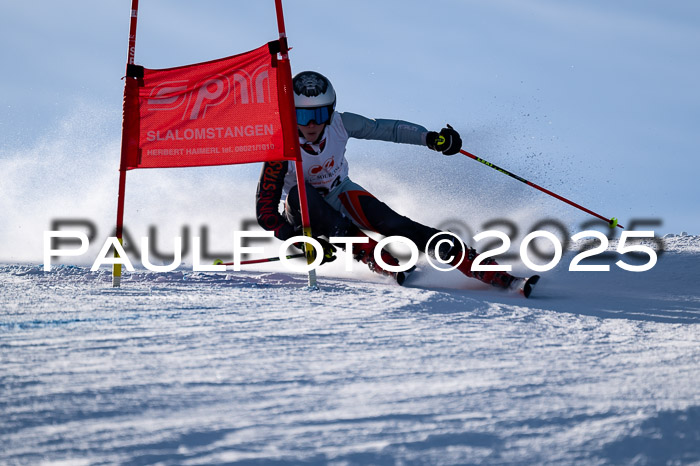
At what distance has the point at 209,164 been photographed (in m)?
4.71

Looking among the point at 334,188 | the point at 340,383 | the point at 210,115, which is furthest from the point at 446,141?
the point at 340,383

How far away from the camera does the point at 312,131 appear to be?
5.18 meters

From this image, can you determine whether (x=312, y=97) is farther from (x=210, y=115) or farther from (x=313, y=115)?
(x=210, y=115)

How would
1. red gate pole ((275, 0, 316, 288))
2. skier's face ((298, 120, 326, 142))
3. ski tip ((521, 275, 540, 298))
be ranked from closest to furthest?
1. red gate pole ((275, 0, 316, 288))
2. ski tip ((521, 275, 540, 298))
3. skier's face ((298, 120, 326, 142))

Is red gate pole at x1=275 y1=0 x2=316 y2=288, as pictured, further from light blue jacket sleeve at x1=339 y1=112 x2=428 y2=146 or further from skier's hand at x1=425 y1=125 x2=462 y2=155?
skier's hand at x1=425 y1=125 x2=462 y2=155

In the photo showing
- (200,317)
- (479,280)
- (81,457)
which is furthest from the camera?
(479,280)

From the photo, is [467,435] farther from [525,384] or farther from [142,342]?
[142,342]

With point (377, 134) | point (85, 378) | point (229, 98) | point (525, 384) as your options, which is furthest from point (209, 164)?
point (525, 384)

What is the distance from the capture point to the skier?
16.5 feet

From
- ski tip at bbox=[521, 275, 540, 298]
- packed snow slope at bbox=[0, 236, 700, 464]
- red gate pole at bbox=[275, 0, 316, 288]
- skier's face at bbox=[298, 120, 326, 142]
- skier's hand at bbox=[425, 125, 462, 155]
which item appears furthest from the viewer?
A: skier's hand at bbox=[425, 125, 462, 155]

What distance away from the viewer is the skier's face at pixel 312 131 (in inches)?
202

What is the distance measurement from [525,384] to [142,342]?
135cm

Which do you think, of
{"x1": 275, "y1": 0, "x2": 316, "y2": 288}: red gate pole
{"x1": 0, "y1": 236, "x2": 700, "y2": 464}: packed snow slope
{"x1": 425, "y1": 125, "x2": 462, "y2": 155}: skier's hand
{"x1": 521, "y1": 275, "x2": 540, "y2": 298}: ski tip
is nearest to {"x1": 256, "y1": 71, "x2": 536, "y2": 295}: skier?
{"x1": 425, "y1": 125, "x2": 462, "y2": 155}: skier's hand

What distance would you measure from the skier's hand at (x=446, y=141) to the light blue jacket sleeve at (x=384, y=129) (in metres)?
0.07
